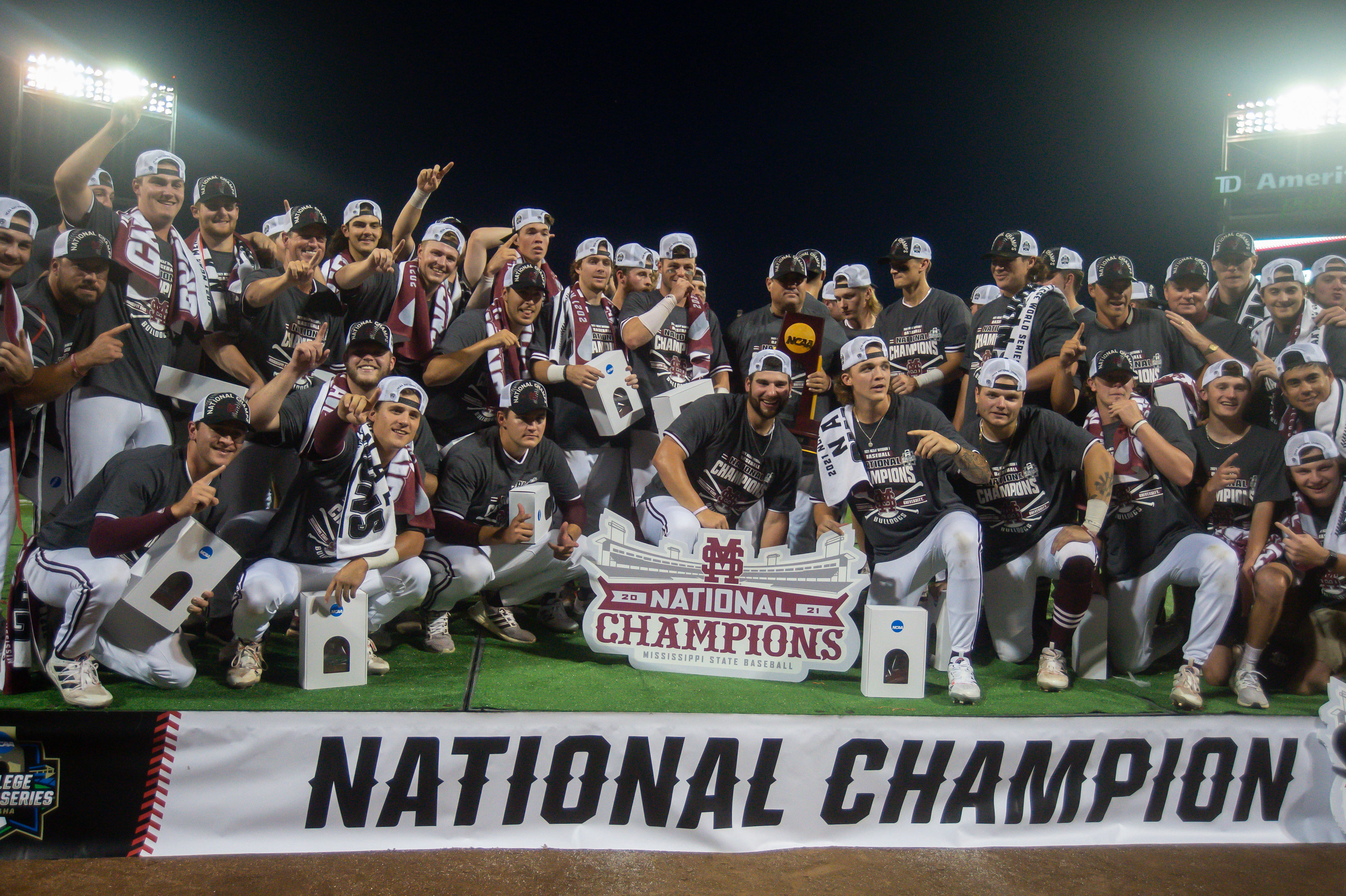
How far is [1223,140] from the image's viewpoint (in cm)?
1462

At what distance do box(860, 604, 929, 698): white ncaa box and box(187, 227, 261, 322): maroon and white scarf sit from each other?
136 inches

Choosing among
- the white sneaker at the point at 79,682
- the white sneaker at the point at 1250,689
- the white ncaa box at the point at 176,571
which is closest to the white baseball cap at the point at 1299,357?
the white sneaker at the point at 1250,689

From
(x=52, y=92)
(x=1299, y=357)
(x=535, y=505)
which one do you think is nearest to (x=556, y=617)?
(x=535, y=505)

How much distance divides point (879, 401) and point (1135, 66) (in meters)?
15.8

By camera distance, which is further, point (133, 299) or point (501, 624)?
point (501, 624)

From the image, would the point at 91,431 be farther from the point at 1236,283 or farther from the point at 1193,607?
the point at 1236,283

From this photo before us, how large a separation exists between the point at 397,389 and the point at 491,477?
2.48ft

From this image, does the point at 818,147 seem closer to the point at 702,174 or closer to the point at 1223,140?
the point at 702,174

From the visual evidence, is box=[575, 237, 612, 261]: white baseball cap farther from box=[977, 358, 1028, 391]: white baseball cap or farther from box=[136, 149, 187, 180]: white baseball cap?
box=[977, 358, 1028, 391]: white baseball cap

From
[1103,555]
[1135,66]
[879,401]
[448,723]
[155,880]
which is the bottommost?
[155,880]

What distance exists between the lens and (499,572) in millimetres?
4512

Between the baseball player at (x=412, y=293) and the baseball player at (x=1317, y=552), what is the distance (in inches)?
178

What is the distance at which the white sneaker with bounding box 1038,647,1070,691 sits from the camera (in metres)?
4.09

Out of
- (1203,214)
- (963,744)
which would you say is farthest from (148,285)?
(1203,214)
